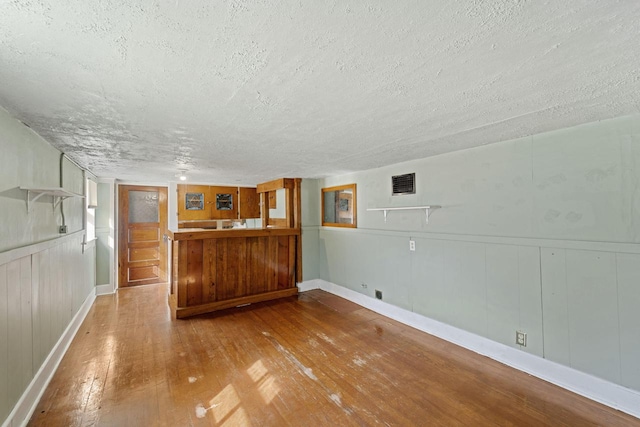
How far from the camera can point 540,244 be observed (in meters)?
2.37

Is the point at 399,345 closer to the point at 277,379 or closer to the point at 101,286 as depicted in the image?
the point at 277,379

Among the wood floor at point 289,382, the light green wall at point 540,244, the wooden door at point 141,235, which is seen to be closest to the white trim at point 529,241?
the light green wall at point 540,244

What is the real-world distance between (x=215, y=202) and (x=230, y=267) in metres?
2.10

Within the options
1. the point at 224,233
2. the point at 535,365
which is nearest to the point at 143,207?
the point at 224,233

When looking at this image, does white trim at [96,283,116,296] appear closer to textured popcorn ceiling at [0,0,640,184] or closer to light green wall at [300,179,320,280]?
light green wall at [300,179,320,280]

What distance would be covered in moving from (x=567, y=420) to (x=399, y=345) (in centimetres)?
137

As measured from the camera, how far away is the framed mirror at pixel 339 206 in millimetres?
4475

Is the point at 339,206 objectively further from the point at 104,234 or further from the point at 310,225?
the point at 104,234

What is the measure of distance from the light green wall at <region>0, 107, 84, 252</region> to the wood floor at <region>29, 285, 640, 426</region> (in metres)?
1.26

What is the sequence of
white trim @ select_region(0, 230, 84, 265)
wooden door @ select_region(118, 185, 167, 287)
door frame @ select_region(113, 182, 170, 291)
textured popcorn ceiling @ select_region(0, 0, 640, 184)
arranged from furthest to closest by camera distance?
wooden door @ select_region(118, 185, 167, 287) < door frame @ select_region(113, 182, 170, 291) < white trim @ select_region(0, 230, 84, 265) < textured popcorn ceiling @ select_region(0, 0, 640, 184)

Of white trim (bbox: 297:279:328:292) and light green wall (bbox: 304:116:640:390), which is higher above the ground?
light green wall (bbox: 304:116:640:390)

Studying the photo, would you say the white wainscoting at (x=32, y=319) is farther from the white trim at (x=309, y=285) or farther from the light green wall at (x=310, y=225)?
the light green wall at (x=310, y=225)

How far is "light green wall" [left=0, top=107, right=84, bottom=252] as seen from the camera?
1729 mm

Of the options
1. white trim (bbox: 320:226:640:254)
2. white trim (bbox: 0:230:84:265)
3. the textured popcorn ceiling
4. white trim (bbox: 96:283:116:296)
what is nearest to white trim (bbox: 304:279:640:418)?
white trim (bbox: 320:226:640:254)
